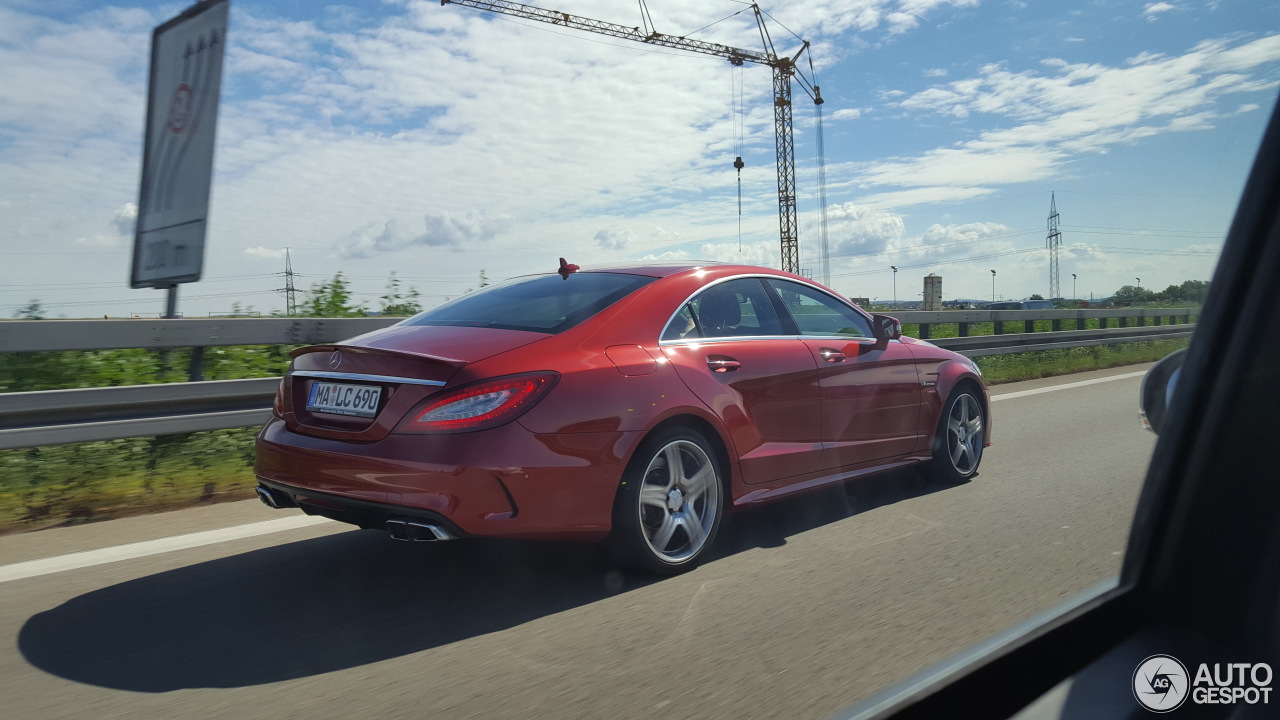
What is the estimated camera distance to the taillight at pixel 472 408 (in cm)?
370

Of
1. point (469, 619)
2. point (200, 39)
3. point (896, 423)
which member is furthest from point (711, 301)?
point (200, 39)

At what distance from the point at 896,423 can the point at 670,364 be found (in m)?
1.99

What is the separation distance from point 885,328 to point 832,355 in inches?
26.0

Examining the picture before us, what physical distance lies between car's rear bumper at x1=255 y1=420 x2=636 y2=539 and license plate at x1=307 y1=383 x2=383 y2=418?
138 mm

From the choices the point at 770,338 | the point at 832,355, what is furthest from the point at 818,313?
the point at 770,338

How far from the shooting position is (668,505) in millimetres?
4363

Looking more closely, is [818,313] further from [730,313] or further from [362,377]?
[362,377]

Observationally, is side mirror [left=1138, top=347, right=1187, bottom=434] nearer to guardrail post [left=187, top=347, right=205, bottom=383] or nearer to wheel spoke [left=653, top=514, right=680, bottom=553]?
wheel spoke [left=653, top=514, right=680, bottom=553]

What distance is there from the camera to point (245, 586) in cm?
413

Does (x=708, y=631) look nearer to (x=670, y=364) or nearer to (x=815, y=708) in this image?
(x=815, y=708)

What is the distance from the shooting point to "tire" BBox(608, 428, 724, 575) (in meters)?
4.12

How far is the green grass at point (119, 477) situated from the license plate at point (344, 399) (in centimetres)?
227

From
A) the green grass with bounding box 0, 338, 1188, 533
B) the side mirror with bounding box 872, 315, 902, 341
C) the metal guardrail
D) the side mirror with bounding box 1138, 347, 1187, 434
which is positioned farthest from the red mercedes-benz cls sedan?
the side mirror with bounding box 1138, 347, 1187, 434

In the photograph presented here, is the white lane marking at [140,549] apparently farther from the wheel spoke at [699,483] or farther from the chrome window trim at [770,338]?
the wheel spoke at [699,483]
